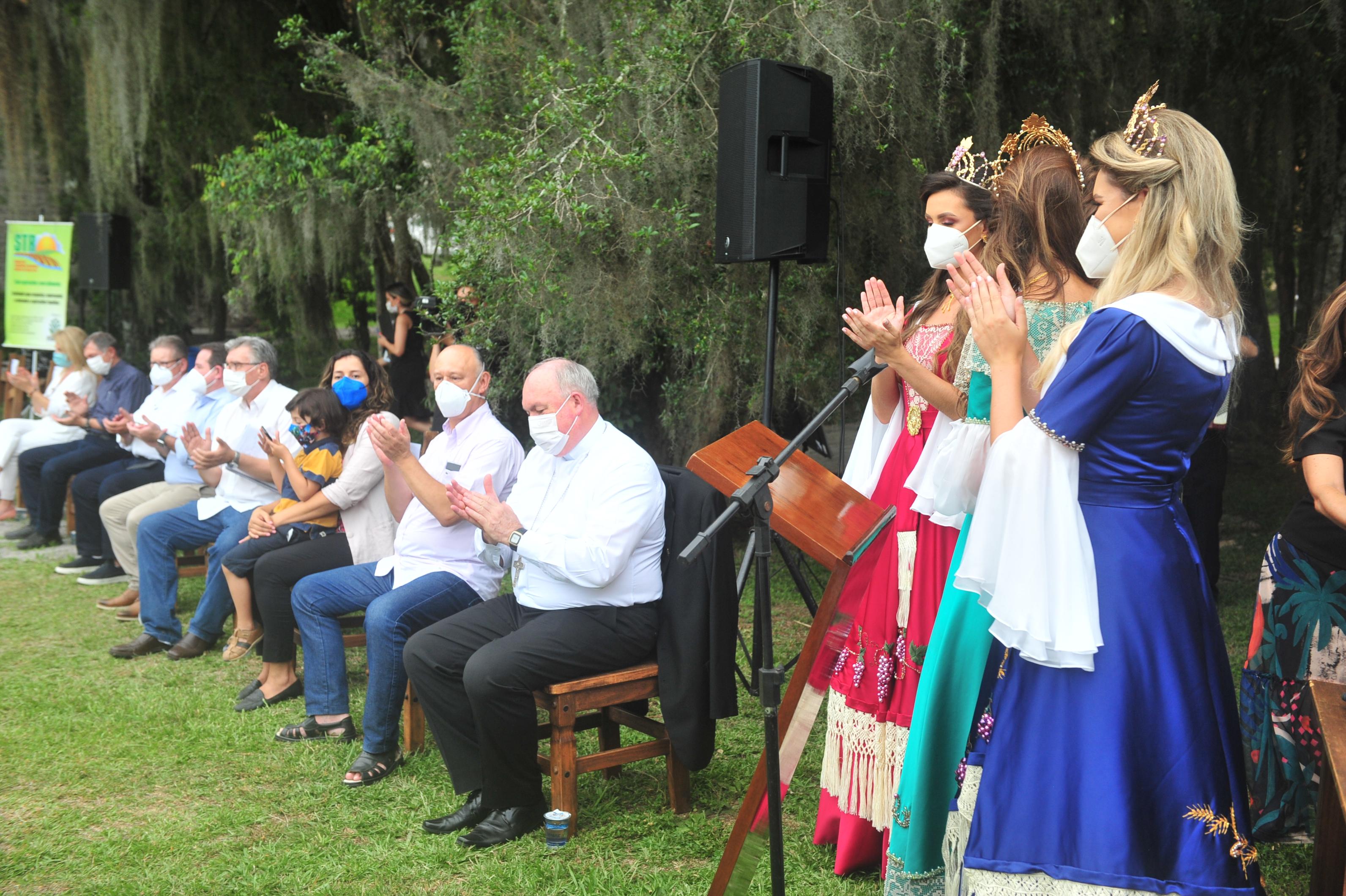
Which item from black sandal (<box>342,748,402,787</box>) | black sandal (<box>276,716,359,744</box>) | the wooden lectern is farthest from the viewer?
black sandal (<box>276,716,359,744</box>)

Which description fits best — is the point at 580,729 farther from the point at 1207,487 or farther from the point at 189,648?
the point at 1207,487

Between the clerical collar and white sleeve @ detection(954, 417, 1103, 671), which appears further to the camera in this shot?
the clerical collar

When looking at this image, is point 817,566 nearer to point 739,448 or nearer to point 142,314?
point 739,448

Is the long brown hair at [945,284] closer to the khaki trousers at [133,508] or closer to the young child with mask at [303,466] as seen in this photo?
the young child with mask at [303,466]

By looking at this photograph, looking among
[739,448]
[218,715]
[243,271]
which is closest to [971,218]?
[739,448]

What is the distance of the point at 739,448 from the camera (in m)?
2.24

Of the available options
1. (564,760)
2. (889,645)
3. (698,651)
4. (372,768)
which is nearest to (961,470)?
(889,645)

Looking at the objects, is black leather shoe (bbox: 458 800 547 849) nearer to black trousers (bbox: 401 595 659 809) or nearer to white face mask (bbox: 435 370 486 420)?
black trousers (bbox: 401 595 659 809)

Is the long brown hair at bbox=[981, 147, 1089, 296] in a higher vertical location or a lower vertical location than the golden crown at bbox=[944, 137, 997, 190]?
lower

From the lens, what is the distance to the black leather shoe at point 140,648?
539 cm

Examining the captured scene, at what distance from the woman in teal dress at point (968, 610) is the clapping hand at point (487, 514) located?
147 centimetres

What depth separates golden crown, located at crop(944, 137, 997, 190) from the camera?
2.88 meters

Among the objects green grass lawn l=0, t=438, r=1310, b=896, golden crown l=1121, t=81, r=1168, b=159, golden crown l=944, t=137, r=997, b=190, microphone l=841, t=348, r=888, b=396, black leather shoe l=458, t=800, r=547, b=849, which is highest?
golden crown l=944, t=137, r=997, b=190

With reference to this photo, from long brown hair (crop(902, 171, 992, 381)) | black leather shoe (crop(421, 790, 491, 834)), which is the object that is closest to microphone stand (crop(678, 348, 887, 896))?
long brown hair (crop(902, 171, 992, 381))
